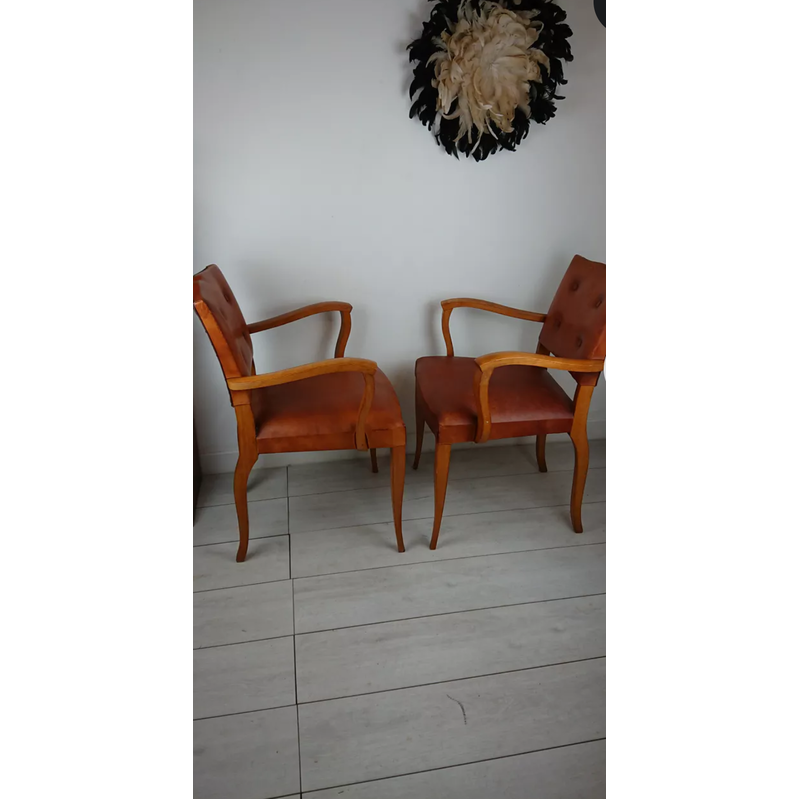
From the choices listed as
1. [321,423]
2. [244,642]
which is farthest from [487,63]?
[244,642]

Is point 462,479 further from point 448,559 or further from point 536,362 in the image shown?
point 536,362

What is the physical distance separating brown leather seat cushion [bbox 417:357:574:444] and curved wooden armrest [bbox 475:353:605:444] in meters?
0.03

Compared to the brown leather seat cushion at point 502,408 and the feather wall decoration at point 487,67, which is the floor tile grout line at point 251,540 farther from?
the feather wall decoration at point 487,67

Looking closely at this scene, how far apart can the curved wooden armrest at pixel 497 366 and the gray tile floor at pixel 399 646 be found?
0.44 meters

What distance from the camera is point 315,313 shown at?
254 centimetres

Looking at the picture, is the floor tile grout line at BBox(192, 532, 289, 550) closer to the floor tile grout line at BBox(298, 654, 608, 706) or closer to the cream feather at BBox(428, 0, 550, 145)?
the floor tile grout line at BBox(298, 654, 608, 706)

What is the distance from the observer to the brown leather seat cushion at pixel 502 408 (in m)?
2.15

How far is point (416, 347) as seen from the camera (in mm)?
2797

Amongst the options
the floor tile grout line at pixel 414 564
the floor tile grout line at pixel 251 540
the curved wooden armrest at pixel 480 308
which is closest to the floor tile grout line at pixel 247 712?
the floor tile grout line at pixel 414 564

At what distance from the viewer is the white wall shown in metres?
2.38
